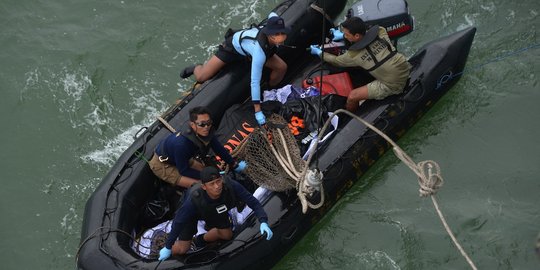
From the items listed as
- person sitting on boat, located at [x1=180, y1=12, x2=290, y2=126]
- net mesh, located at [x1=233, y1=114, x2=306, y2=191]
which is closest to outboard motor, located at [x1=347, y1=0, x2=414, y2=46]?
person sitting on boat, located at [x1=180, y1=12, x2=290, y2=126]

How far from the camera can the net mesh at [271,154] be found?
213 inches

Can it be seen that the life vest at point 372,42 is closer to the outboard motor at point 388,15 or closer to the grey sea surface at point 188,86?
the outboard motor at point 388,15

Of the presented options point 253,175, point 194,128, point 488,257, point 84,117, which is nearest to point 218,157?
point 253,175

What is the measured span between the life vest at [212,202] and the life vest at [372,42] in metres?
1.86

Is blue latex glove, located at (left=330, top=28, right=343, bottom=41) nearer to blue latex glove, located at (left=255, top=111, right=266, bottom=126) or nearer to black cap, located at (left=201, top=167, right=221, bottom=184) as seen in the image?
blue latex glove, located at (left=255, top=111, right=266, bottom=126)

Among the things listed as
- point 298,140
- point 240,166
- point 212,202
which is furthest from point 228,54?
point 212,202

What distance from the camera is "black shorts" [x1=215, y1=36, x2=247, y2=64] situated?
→ 595 centimetres

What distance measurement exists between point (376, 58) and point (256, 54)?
3.42 ft

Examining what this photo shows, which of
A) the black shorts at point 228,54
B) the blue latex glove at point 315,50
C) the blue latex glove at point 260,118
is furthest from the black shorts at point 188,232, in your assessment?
the blue latex glove at point 315,50

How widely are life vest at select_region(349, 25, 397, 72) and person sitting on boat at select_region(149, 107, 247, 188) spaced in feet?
4.64

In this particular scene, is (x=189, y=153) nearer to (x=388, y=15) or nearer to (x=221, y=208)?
(x=221, y=208)

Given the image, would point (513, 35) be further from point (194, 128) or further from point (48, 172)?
point (48, 172)

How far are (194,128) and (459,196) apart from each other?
2771 millimetres

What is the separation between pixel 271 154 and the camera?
5602 mm
